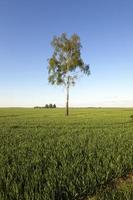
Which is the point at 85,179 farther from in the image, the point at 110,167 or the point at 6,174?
the point at 6,174

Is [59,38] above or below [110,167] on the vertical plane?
above

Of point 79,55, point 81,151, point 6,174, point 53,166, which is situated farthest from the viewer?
point 79,55

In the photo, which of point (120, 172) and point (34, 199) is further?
point (120, 172)

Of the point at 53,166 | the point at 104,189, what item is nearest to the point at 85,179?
the point at 104,189

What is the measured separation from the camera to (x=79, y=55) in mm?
51406

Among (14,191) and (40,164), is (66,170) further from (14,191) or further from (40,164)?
(14,191)

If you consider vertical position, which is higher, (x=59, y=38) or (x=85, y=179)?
(x=59, y=38)

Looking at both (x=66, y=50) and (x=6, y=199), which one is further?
(x=66, y=50)

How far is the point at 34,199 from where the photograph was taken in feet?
18.8

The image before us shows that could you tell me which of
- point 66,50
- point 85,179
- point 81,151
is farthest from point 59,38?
point 85,179

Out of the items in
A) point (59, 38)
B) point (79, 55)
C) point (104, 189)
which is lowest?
point (104, 189)

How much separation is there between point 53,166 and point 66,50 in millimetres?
45058

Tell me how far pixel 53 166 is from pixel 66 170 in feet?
2.46

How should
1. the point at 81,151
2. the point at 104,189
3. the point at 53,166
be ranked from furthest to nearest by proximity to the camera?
the point at 81,151 → the point at 53,166 → the point at 104,189
